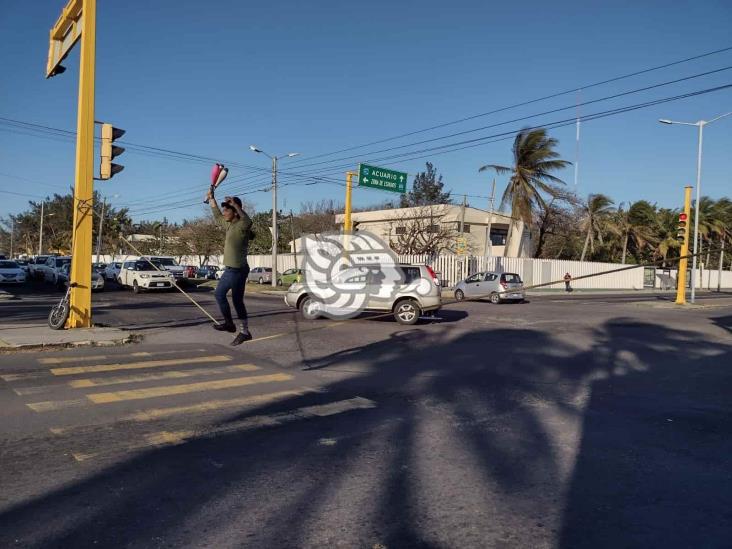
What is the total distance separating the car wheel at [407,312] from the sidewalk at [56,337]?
260 inches

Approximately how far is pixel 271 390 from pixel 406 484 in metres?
3.24

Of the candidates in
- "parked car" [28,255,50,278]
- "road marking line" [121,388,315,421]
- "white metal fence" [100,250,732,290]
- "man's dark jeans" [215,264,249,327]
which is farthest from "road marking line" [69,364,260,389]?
"parked car" [28,255,50,278]

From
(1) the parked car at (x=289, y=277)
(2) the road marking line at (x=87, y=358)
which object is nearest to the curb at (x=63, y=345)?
(2) the road marking line at (x=87, y=358)

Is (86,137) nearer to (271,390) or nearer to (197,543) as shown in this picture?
(271,390)

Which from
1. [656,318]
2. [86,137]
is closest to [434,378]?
[86,137]

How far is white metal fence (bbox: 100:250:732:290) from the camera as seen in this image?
123 ft

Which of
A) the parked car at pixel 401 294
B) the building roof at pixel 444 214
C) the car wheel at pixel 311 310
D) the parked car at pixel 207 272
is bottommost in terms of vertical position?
the parked car at pixel 207 272

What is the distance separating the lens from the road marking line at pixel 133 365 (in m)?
7.57

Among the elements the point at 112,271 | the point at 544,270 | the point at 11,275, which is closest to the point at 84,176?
the point at 11,275

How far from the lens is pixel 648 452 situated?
191 inches

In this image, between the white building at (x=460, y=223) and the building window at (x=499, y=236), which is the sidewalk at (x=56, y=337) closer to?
the white building at (x=460, y=223)

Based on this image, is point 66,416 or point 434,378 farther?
point 434,378

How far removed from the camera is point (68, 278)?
25.3 m

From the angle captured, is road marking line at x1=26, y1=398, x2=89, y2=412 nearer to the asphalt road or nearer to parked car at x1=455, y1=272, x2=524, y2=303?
the asphalt road
